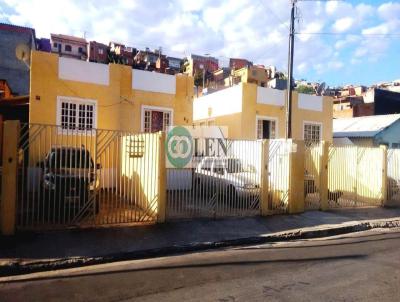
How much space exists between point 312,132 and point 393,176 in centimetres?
679

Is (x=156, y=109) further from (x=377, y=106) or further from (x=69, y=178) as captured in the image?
(x=377, y=106)

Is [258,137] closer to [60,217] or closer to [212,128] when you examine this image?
[212,128]

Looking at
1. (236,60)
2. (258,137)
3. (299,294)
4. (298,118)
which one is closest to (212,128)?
(258,137)

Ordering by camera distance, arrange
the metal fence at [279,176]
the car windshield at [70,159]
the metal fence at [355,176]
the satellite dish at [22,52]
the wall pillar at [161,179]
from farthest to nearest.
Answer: the satellite dish at [22,52] → the metal fence at [355,176] → the metal fence at [279,176] → the wall pillar at [161,179] → the car windshield at [70,159]

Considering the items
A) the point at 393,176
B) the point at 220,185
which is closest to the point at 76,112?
the point at 220,185

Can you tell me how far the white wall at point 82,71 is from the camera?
14.7 meters

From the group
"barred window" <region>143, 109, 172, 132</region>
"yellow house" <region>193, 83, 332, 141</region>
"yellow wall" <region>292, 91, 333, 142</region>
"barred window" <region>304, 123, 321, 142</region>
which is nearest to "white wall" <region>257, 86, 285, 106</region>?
"yellow house" <region>193, 83, 332, 141</region>

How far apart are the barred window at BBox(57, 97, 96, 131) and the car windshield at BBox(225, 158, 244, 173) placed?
21.6 feet

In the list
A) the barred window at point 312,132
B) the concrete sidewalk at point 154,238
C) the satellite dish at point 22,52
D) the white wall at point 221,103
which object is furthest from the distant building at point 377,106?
the satellite dish at point 22,52

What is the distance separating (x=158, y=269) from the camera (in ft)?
21.4

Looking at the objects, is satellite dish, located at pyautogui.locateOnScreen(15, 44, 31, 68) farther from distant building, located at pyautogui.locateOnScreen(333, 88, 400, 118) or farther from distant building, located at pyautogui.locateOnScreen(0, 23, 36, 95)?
distant building, located at pyautogui.locateOnScreen(333, 88, 400, 118)

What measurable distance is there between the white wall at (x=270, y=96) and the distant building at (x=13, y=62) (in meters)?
15.3

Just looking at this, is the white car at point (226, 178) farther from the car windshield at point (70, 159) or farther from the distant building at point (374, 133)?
the distant building at point (374, 133)

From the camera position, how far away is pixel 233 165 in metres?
11.1
